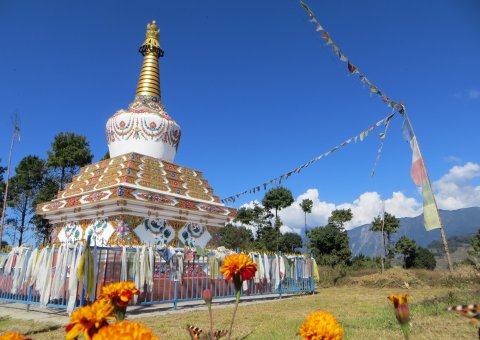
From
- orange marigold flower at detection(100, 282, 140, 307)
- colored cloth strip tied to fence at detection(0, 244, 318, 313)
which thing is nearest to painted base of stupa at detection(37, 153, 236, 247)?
colored cloth strip tied to fence at detection(0, 244, 318, 313)

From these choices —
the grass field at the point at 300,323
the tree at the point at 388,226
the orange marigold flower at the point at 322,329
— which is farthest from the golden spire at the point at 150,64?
the tree at the point at 388,226

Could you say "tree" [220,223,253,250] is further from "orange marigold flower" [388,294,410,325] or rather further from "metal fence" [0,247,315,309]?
"orange marigold flower" [388,294,410,325]

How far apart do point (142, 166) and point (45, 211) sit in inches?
255

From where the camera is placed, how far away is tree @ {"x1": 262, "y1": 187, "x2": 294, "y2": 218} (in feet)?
146

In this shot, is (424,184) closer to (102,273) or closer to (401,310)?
(401,310)

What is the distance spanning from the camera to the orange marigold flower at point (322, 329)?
1.97 metres

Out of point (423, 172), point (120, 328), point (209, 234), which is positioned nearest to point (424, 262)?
point (209, 234)

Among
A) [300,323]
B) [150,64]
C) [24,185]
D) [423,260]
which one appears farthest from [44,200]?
[423,260]

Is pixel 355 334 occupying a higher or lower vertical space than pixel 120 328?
lower

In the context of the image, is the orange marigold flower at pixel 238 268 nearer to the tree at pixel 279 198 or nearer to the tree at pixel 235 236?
the tree at pixel 279 198

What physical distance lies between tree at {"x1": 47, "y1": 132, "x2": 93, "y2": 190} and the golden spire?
424 inches

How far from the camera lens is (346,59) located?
1022 centimetres

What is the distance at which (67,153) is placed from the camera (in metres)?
30.0

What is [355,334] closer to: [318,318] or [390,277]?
[318,318]
